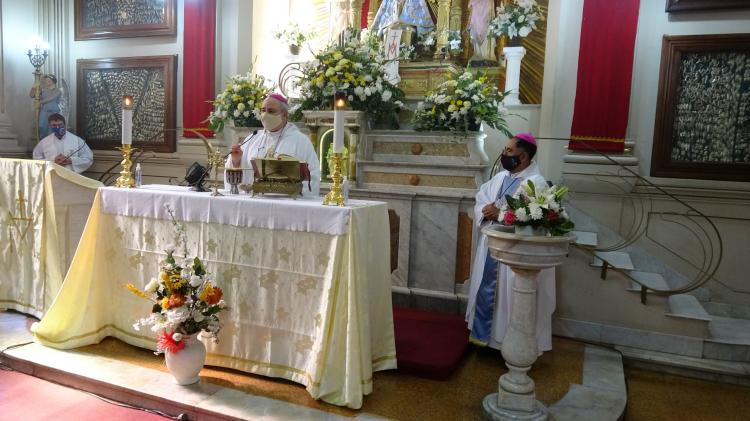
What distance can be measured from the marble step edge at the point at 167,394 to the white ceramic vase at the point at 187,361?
58mm

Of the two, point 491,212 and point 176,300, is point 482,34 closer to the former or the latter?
point 491,212

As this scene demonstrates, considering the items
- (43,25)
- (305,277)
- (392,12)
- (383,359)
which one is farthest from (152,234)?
(43,25)

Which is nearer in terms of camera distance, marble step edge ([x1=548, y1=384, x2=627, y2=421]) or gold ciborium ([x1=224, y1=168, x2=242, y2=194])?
marble step edge ([x1=548, y1=384, x2=627, y2=421])

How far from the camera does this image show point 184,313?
135 inches

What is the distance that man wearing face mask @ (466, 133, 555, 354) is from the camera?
4.30m

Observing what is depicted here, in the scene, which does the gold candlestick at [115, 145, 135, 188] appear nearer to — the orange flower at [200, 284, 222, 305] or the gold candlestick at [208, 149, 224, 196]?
the gold candlestick at [208, 149, 224, 196]

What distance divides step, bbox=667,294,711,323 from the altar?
2.55 metres

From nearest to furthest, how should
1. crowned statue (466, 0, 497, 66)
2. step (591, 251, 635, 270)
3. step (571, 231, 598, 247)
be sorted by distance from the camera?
1. step (591, 251, 635, 270)
2. step (571, 231, 598, 247)
3. crowned statue (466, 0, 497, 66)

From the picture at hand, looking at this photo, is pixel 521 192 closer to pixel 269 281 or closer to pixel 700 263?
pixel 269 281

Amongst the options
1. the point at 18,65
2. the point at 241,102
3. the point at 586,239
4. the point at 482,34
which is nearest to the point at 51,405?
the point at 241,102

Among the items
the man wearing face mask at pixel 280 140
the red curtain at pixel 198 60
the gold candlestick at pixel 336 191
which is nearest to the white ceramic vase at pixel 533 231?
the gold candlestick at pixel 336 191

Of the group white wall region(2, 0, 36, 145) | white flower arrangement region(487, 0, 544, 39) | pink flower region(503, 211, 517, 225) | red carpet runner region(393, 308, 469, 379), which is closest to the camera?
pink flower region(503, 211, 517, 225)

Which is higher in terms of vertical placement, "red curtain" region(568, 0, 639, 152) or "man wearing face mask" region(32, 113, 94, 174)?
"red curtain" region(568, 0, 639, 152)

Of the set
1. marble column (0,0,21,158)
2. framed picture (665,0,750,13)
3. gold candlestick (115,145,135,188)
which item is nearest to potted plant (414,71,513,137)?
framed picture (665,0,750,13)
